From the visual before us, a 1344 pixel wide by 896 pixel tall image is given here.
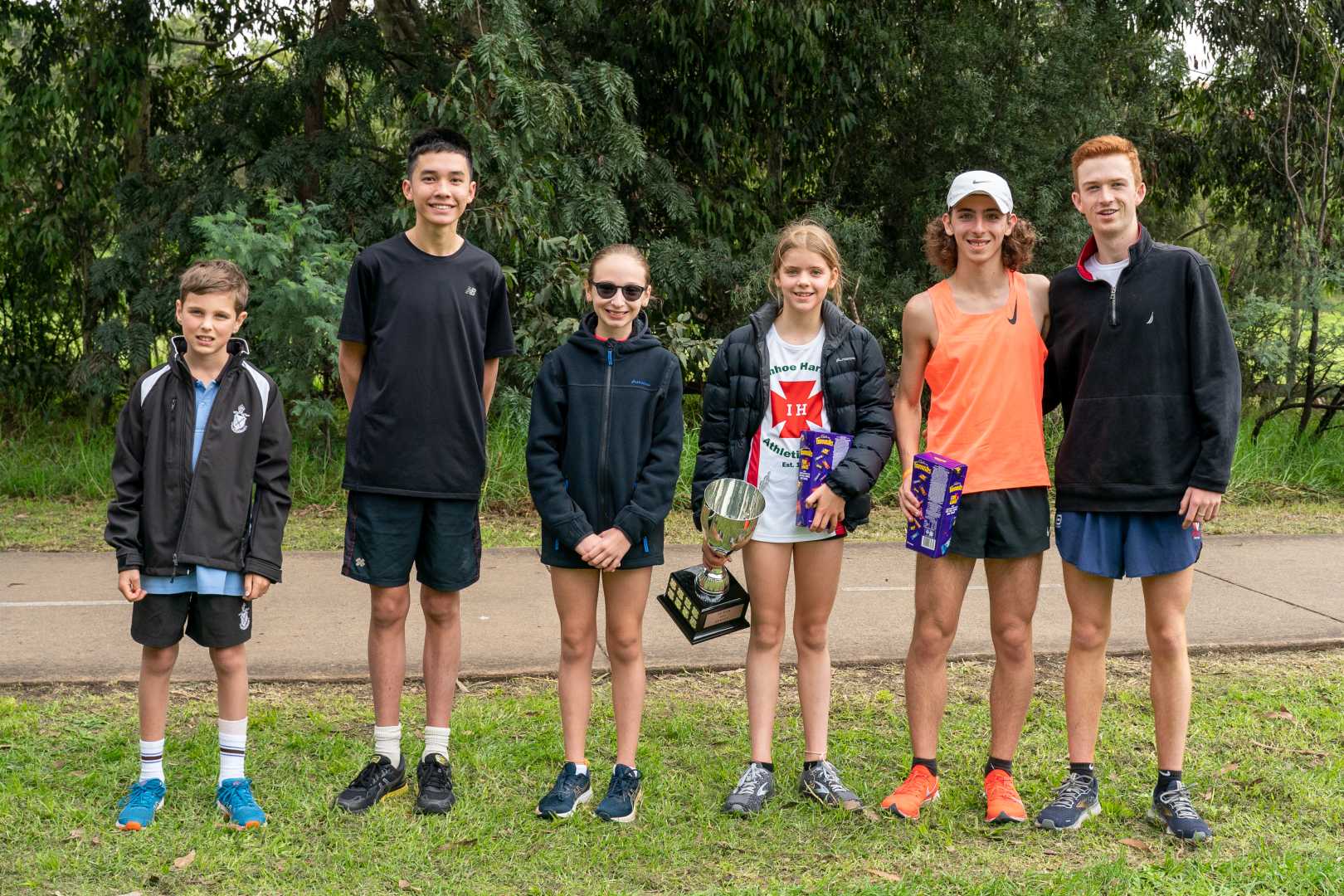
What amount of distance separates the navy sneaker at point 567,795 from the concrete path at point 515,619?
152 cm

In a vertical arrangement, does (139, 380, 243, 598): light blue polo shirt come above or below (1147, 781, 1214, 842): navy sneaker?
above

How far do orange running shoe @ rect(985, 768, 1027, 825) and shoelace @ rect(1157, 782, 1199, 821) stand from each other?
1.50ft

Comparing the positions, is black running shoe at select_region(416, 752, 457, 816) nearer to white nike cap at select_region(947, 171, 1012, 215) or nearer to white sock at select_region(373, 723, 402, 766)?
white sock at select_region(373, 723, 402, 766)

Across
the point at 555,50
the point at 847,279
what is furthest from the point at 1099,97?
the point at 555,50

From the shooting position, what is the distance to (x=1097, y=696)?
404 centimetres

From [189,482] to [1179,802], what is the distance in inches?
133

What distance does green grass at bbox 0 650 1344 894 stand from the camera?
355cm

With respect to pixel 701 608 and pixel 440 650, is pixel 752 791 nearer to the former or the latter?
pixel 701 608

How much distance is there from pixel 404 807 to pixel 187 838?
0.68m

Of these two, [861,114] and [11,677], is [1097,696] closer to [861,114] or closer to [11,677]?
[11,677]

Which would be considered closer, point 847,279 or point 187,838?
point 187,838

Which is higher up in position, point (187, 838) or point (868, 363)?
point (868, 363)

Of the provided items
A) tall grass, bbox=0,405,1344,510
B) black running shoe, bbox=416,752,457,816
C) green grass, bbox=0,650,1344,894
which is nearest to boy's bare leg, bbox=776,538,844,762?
green grass, bbox=0,650,1344,894

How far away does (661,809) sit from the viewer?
160 inches
